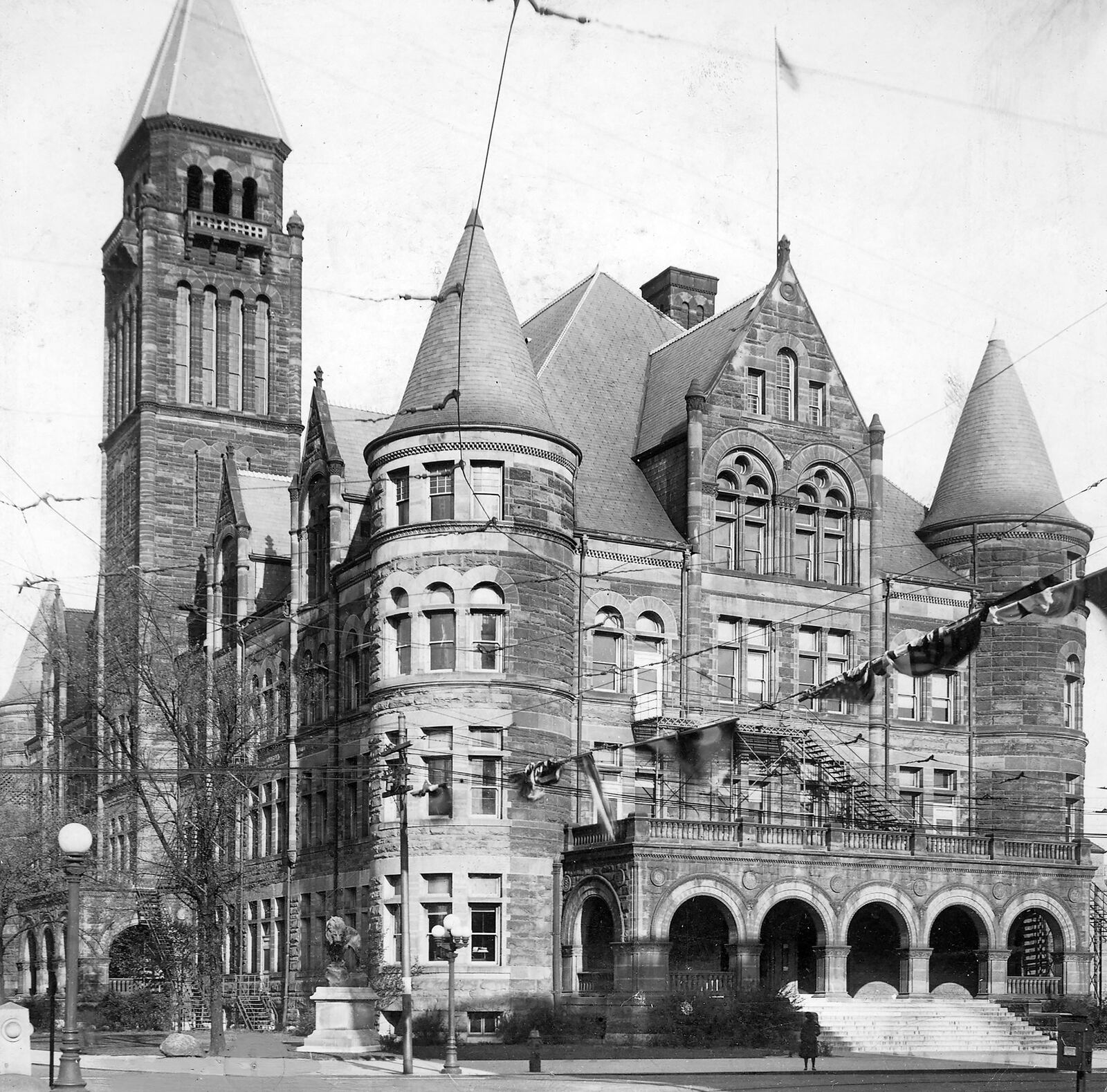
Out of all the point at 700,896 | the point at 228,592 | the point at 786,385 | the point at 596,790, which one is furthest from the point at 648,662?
the point at 228,592

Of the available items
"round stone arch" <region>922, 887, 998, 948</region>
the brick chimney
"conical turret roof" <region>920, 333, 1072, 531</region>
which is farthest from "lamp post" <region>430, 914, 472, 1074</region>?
the brick chimney

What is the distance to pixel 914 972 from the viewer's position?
152 feet

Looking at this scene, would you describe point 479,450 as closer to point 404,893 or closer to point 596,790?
point 596,790

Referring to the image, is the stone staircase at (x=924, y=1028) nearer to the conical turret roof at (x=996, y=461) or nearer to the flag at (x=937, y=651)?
the flag at (x=937, y=651)

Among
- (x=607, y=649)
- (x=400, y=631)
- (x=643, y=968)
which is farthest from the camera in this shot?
(x=607, y=649)

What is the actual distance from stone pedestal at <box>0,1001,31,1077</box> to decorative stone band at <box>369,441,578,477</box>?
2042 centimetres

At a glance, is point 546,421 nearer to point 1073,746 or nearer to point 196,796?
point 196,796

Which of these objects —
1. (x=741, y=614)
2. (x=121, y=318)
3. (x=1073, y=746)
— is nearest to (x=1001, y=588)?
(x=1073, y=746)

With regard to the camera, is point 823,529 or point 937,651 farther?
point 823,529

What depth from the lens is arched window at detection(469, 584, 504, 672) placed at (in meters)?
45.8

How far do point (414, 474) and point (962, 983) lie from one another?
66.0 ft

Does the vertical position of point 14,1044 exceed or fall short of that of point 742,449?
it falls short

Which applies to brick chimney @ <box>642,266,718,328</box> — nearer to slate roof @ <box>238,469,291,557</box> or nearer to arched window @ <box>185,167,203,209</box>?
slate roof @ <box>238,469,291,557</box>

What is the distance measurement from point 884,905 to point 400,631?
46.7 feet
